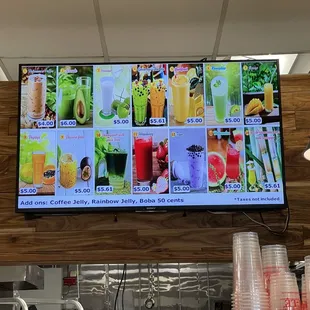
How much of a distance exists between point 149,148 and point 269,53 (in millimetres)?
2041

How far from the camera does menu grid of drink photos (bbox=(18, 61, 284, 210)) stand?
2.85m

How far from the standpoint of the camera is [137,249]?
118 inches

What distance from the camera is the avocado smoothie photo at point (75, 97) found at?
2.94 meters

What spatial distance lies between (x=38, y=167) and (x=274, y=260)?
1.31m

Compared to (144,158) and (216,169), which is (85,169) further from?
(216,169)

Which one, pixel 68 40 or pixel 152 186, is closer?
pixel 152 186

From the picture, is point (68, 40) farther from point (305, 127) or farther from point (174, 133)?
point (305, 127)

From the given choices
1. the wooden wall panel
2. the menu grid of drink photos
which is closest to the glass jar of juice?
the menu grid of drink photos

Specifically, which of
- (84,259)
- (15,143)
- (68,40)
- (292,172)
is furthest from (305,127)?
(68,40)

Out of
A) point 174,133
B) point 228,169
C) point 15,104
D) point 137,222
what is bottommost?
point 137,222

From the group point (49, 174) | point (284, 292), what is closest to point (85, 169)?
point (49, 174)

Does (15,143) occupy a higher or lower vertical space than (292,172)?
higher

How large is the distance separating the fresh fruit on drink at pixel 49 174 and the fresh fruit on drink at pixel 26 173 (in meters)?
0.07

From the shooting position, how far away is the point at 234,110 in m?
2.94
